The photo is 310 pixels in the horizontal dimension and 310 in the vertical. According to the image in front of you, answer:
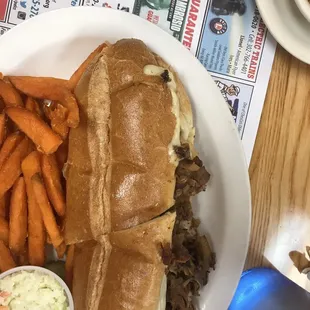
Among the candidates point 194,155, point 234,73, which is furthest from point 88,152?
point 234,73

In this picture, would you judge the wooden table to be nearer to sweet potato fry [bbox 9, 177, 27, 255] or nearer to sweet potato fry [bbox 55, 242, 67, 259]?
sweet potato fry [bbox 55, 242, 67, 259]

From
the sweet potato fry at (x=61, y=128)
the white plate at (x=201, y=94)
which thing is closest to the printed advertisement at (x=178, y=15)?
the white plate at (x=201, y=94)

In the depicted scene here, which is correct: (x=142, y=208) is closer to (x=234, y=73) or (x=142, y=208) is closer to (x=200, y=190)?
(x=200, y=190)

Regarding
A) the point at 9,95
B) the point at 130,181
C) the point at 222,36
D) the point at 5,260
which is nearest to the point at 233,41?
the point at 222,36

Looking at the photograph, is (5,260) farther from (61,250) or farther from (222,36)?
(222,36)

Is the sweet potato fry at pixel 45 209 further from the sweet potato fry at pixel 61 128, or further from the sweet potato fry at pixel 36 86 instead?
the sweet potato fry at pixel 36 86
